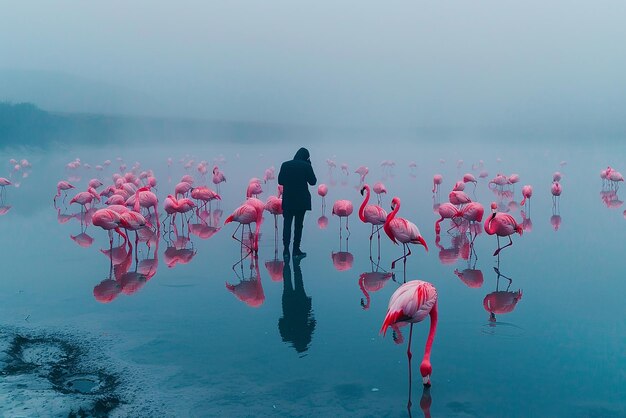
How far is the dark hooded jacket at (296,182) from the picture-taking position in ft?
25.8

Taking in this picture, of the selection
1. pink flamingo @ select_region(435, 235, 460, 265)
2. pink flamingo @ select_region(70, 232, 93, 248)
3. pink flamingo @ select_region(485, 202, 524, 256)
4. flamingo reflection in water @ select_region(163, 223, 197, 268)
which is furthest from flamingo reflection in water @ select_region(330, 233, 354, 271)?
pink flamingo @ select_region(70, 232, 93, 248)

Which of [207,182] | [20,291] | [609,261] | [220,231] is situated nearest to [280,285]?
[20,291]

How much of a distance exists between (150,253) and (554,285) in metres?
6.24

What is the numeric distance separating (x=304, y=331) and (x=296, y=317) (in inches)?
16.0

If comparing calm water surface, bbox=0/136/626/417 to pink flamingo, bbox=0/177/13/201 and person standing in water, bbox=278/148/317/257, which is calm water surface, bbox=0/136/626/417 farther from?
pink flamingo, bbox=0/177/13/201

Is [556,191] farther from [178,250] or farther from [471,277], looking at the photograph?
[178,250]

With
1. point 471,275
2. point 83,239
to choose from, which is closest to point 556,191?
point 471,275

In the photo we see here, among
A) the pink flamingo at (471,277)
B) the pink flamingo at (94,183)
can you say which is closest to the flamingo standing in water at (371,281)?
the pink flamingo at (471,277)

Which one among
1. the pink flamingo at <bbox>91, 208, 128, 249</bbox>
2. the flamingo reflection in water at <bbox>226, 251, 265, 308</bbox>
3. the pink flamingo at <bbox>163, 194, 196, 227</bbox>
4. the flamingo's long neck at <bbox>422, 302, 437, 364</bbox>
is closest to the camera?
the flamingo's long neck at <bbox>422, 302, 437, 364</bbox>

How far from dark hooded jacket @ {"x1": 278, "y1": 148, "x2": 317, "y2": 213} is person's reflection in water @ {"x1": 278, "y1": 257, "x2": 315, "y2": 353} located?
127 centimetres

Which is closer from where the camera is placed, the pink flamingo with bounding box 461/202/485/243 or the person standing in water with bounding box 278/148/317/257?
the person standing in water with bounding box 278/148/317/257

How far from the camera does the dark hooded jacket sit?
7855 mm

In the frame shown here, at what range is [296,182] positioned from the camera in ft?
25.8

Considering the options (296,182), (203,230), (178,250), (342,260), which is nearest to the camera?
(296,182)
